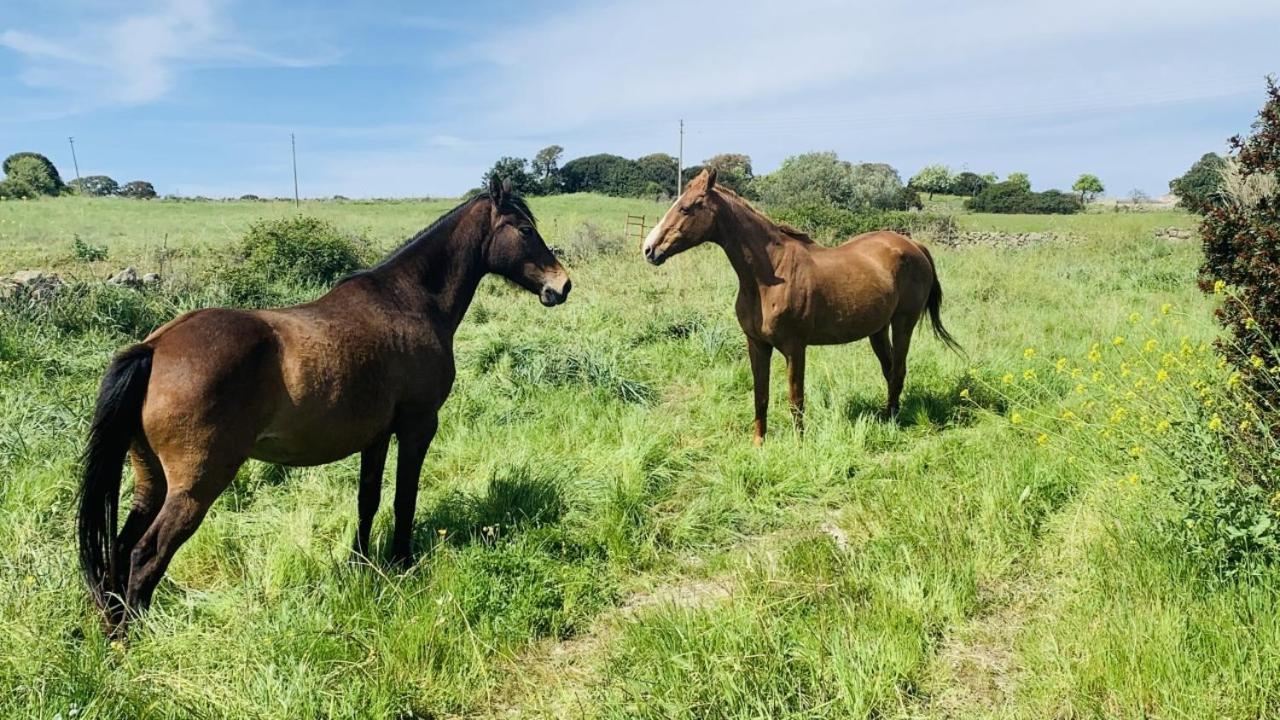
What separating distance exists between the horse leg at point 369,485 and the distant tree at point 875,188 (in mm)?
41980

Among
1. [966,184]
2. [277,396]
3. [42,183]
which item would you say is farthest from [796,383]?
[966,184]

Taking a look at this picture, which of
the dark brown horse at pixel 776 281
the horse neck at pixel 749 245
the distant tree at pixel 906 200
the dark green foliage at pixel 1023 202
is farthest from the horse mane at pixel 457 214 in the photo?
the dark green foliage at pixel 1023 202

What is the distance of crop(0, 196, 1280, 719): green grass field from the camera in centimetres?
240

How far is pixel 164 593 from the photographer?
322 centimetres

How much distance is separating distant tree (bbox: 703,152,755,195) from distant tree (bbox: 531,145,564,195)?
1680 cm

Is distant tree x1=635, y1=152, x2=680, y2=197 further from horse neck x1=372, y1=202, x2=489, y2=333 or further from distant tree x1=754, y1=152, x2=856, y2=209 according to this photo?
horse neck x1=372, y1=202, x2=489, y2=333

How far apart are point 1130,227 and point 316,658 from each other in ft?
87.7

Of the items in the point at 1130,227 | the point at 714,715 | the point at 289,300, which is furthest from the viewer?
the point at 1130,227

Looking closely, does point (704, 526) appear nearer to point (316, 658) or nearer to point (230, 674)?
point (316, 658)

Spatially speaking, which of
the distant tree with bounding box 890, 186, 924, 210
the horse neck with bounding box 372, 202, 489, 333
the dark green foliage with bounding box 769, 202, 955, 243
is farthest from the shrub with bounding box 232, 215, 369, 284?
the distant tree with bounding box 890, 186, 924, 210

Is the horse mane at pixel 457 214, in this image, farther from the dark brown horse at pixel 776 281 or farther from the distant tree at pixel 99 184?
the distant tree at pixel 99 184

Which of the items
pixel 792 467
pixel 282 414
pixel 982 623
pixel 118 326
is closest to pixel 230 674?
pixel 282 414

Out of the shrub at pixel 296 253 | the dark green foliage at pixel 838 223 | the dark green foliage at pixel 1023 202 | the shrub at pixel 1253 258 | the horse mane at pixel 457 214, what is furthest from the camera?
the dark green foliage at pixel 1023 202

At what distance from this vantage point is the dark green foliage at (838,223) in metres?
21.8
